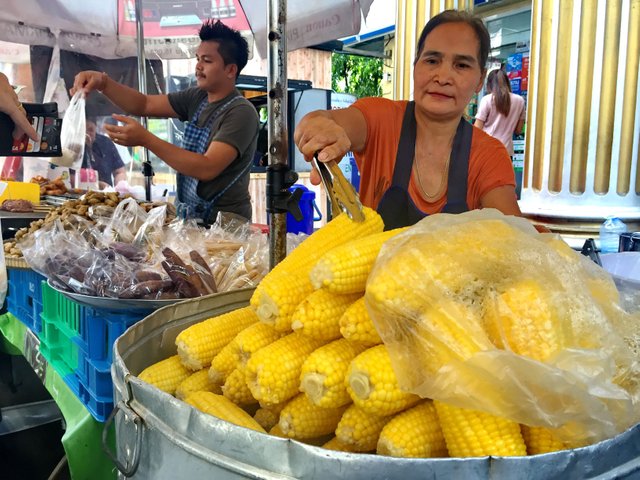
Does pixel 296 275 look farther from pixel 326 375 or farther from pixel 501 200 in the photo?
pixel 501 200

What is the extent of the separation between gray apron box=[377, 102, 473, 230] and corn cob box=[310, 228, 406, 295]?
3.68 ft

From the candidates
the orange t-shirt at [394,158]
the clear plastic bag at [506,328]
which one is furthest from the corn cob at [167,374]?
the orange t-shirt at [394,158]

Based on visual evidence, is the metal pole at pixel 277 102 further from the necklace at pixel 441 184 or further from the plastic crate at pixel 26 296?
the plastic crate at pixel 26 296

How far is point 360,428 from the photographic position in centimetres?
84

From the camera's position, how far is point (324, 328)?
3.03 ft

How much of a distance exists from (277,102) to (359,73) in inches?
551

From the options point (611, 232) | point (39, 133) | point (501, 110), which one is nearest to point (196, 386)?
point (39, 133)

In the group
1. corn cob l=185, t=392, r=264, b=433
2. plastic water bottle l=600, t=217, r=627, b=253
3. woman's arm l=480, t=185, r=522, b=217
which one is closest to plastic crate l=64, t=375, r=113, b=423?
corn cob l=185, t=392, r=264, b=433

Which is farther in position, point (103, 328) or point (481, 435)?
point (103, 328)

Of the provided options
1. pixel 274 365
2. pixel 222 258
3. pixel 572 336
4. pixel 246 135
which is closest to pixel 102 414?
pixel 222 258

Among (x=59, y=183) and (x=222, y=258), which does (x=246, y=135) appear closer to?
(x=222, y=258)

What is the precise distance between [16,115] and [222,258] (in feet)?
6.67

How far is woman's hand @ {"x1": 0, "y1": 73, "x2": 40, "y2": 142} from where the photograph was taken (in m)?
3.06

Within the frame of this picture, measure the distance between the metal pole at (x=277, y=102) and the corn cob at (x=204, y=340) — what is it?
606 mm
